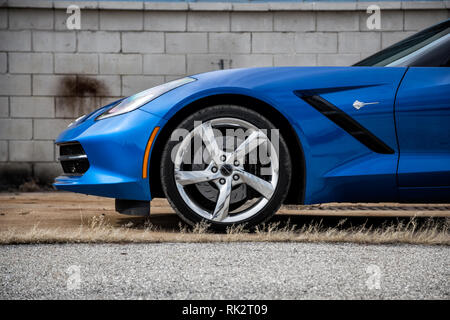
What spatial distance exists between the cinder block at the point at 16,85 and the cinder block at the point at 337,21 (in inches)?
144

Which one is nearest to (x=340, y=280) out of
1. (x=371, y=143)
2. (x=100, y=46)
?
(x=371, y=143)

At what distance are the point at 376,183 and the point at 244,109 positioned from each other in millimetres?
858

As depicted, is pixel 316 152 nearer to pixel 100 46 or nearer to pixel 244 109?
pixel 244 109

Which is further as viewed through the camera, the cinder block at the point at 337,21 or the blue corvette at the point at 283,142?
the cinder block at the point at 337,21

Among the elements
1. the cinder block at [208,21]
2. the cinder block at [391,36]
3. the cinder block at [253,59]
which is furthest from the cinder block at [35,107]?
the cinder block at [391,36]

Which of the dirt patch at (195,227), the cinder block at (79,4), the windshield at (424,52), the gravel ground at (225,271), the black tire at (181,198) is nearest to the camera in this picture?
the gravel ground at (225,271)

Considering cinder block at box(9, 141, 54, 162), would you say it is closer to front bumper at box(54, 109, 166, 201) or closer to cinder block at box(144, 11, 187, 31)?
cinder block at box(144, 11, 187, 31)

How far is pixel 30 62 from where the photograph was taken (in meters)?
6.24

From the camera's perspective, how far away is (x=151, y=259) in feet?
7.59

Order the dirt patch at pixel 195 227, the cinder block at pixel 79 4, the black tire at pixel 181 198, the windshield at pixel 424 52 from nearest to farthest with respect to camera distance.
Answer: the dirt patch at pixel 195 227 < the black tire at pixel 181 198 < the windshield at pixel 424 52 < the cinder block at pixel 79 4

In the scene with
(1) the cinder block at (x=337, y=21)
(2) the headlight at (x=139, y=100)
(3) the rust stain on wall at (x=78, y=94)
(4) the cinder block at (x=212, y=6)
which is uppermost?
(4) the cinder block at (x=212, y=6)

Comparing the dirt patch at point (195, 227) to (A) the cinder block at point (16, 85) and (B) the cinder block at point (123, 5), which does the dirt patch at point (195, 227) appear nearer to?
(A) the cinder block at point (16, 85)

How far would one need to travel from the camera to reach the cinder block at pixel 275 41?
624cm

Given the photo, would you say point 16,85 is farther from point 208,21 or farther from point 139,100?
point 139,100
